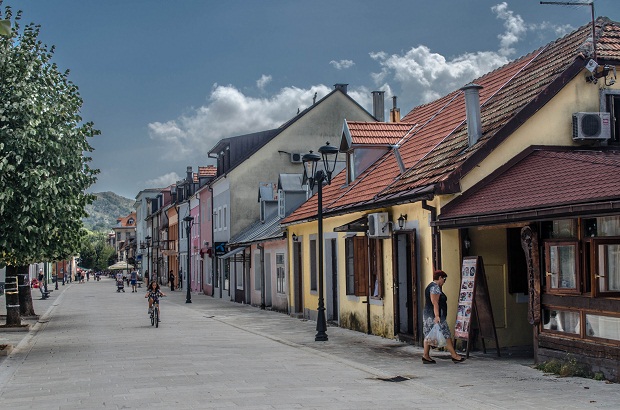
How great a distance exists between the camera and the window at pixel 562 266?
1218 centimetres

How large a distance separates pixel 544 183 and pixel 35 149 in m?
10.7

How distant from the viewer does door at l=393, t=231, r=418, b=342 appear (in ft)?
54.5

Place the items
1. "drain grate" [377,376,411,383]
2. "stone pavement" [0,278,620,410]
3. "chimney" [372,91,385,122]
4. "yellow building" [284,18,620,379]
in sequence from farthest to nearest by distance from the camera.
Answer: "chimney" [372,91,385,122]
"drain grate" [377,376,411,383]
"yellow building" [284,18,620,379]
"stone pavement" [0,278,620,410]

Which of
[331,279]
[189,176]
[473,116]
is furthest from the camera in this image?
[189,176]

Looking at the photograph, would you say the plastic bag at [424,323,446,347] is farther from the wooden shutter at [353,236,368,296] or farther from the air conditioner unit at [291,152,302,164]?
the air conditioner unit at [291,152,302,164]

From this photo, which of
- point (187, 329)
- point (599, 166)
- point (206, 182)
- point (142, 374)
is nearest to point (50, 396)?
point (142, 374)

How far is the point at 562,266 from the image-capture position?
1255 centimetres

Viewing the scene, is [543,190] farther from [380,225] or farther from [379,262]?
[379,262]

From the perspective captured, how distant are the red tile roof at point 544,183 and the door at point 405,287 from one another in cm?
202

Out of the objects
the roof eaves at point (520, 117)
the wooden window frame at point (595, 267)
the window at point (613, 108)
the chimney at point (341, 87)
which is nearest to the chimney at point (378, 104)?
the chimney at point (341, 87)

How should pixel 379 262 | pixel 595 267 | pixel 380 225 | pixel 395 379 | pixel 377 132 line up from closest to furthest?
pixel 595 267 < pixel 395 379 < pixel 380 225 < pixel 379 262 < pixel 377 132

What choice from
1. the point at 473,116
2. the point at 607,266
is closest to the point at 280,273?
the point at 473,116

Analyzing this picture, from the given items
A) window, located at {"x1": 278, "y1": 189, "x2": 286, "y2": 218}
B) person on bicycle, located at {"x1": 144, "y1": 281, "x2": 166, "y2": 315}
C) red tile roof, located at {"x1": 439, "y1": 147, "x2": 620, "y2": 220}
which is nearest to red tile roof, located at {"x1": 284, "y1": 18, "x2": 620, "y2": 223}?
red tile roof, located at {"x1": 439, "y1": 147, "x2": 620, "y2": 220}

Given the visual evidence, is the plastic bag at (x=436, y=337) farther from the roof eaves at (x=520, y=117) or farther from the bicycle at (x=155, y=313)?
the bicycle at (x=155, y=313)
